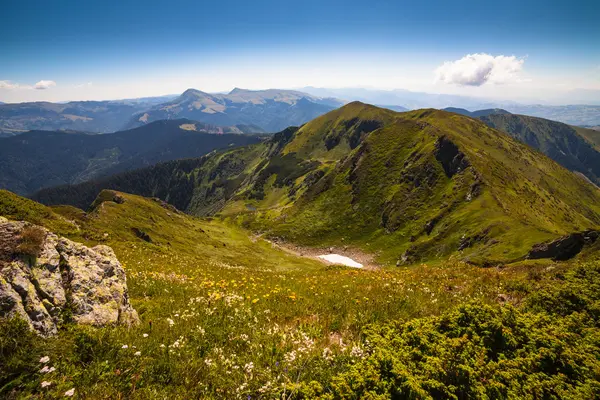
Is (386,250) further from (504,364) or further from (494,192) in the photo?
(504,364)

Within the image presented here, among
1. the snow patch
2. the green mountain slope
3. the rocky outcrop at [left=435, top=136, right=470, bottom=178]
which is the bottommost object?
the snow patch

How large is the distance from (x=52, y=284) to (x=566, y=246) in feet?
234

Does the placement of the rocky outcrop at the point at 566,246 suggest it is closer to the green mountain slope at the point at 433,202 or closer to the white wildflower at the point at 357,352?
the green mountain slope at the point at 433,202

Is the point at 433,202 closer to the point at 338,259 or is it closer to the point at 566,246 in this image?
the point at 338,259

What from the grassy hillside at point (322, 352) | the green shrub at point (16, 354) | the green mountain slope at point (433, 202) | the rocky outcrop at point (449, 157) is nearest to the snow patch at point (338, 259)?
the green mountain slope at point (433, 202)

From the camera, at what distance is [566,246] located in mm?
53281

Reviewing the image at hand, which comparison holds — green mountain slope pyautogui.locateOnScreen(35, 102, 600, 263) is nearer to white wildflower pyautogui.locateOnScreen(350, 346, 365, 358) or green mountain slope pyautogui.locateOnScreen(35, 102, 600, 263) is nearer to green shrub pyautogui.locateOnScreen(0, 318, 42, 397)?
white wildflower pyautogui.locateOnScreen(350, 346, 365, 358)

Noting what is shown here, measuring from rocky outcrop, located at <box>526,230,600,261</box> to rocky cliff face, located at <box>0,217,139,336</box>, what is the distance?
6415 cm

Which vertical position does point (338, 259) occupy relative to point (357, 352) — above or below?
below

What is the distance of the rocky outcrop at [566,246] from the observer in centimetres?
4969

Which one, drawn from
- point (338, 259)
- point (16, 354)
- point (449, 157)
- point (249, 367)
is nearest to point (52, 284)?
point (16, 354)

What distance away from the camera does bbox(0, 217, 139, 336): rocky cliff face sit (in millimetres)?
6465

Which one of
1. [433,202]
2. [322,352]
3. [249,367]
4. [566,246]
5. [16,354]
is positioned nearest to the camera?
[16,354]

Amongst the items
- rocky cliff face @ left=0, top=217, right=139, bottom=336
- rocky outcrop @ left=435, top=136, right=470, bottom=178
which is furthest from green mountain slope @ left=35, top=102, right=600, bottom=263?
rocky cliff face @ left=0, top=217, right=139, bottom=336
